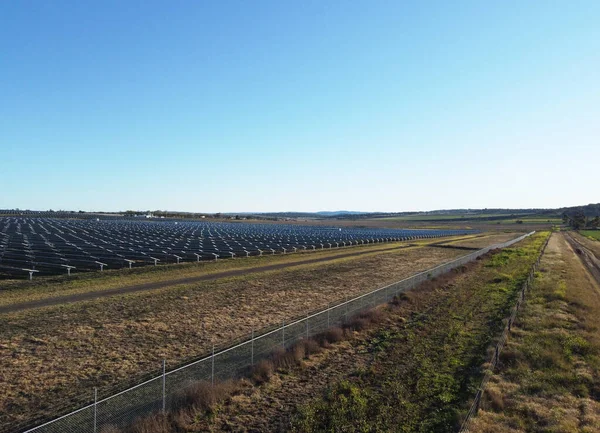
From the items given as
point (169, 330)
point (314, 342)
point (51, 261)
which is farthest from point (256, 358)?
point (51, 261)

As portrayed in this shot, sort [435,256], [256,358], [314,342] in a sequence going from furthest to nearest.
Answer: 1. [435,256]
2. [314,342]
3. [256,358]

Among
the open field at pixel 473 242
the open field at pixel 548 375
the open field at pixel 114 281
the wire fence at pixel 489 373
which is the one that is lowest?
the open field at pixel 473 242

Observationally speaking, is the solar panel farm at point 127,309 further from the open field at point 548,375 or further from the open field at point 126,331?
the open field at point 548,375

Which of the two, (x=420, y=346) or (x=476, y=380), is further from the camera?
(x=420, y=346)

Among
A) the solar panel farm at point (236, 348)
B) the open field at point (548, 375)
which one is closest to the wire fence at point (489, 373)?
the solar panel farm at point (236, 348)

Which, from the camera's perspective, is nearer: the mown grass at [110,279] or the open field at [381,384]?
the open field at [381,384]

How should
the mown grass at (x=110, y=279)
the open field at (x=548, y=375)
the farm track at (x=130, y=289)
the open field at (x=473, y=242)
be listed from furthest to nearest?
the open field at (x=473, y=242) → the mown grass at (x=110, y=279) → the farm track at (x=130, y=289) → the open field at (x=548, y=375)

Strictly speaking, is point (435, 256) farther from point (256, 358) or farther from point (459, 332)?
point (256, 358)

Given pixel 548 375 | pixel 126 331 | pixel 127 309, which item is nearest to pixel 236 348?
pixel 126 331
